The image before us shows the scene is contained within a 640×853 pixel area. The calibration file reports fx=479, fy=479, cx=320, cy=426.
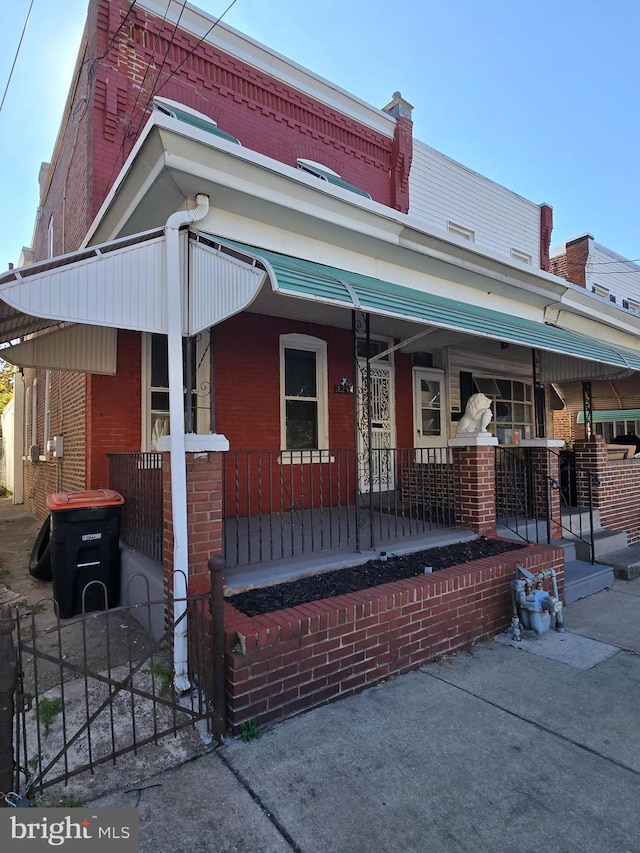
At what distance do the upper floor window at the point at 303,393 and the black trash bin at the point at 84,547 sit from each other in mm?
2660

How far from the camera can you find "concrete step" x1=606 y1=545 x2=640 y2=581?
617cm

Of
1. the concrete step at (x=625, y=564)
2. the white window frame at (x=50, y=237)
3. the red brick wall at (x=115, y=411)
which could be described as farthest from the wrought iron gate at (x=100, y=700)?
the white window frame at (x=50, y=237)

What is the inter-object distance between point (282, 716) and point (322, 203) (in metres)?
4.50

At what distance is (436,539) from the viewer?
200 inches

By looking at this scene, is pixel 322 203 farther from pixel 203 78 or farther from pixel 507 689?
pixel 507 689

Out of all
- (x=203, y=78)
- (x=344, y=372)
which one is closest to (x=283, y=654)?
(x=344, y=372)

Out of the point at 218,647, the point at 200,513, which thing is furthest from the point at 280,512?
the point at 218,647

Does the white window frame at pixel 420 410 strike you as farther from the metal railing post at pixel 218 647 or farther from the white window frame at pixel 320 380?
the metal railing post at pixel 218 647

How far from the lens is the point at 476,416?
5859 millimetres

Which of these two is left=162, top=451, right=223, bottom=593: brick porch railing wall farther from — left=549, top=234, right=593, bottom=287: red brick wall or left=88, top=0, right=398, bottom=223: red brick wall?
left=549, top=234, right=593, bottom=287: red brick wall

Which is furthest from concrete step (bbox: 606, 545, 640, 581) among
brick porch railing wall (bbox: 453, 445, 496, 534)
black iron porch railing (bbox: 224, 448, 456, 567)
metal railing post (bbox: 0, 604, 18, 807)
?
metal railing post (bbox: 0, 604, 18, 807)

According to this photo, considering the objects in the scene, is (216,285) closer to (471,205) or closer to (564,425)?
(471,205)

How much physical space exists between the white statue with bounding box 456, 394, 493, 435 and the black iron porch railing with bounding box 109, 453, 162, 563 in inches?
141

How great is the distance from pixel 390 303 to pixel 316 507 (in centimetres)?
367
